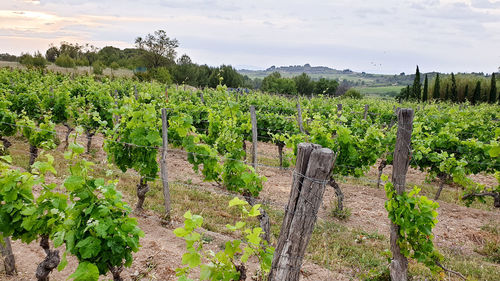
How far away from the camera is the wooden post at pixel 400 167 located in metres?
3.73

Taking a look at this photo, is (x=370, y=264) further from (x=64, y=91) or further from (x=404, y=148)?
(x=64, y=91)

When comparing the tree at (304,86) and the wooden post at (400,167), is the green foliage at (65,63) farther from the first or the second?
the wooden post at (400,167)

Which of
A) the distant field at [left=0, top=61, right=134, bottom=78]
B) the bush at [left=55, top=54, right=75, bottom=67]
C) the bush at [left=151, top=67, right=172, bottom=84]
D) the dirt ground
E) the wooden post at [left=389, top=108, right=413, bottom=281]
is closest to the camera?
the wooden post at [left=389, top=108, right=413, bottom=281]

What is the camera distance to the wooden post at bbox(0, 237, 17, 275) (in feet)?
14.2

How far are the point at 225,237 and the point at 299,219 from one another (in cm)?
367

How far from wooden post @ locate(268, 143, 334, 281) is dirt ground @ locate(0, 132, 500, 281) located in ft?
5.47

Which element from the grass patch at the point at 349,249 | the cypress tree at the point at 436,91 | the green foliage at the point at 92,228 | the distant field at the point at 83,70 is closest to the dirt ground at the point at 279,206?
the grass patch at the point at 349,249

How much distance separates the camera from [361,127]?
30.0 feet

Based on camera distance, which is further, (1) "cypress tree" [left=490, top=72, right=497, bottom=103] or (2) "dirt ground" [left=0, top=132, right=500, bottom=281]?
(1) "cypress tree" [left=490, top=72, right=497, bottom=103]

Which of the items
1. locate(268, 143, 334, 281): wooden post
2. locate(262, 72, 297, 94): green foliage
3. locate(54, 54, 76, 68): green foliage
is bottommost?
locate(268, 143, 334, 281): wooden post

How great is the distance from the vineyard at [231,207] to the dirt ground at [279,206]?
1.1 inches

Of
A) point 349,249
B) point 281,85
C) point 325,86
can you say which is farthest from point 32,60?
point 349,249

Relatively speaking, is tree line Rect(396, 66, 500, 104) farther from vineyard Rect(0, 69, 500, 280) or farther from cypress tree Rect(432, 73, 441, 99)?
vineyard Rect(0, 69, 500, 280)

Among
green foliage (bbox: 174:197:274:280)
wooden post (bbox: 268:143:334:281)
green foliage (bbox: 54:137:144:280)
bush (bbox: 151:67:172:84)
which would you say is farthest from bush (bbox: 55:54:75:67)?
wooden post (bbox: 268:143:334:281)
